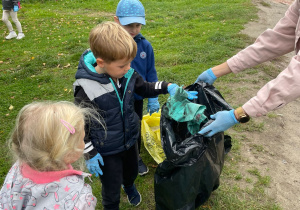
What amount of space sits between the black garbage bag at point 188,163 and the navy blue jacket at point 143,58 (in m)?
0.54

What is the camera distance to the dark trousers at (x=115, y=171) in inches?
72.4

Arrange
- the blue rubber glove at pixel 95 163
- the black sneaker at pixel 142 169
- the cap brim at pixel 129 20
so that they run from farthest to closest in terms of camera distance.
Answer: the black sneaker at pixel 142 169, the cap brim at pixel 129 20, the blue rubber glove at pixel 95 163

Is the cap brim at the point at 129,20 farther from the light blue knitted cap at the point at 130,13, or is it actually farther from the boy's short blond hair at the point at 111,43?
the boy's short blond hair at the point at 111,43

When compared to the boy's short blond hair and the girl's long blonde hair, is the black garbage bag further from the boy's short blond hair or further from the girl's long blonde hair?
the girl's long blonde hair

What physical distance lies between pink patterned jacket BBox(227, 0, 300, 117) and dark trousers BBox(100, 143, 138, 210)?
0.91 m

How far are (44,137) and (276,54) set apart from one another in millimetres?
1964

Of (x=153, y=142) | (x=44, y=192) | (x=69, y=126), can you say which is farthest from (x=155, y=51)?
(x=44, y=192)

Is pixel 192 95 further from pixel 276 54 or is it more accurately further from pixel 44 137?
pixel 44 137

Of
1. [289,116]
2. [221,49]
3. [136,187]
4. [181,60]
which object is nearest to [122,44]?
[136,187]

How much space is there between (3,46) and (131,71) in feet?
17.9

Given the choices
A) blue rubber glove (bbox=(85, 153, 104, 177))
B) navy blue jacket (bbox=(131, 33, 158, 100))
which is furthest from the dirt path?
blue rubber glove (bbox=(85, 153, 104, 177))

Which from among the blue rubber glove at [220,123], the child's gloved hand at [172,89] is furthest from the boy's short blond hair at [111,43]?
the blue rubber glove at [220,123]

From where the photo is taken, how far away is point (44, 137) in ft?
3.51

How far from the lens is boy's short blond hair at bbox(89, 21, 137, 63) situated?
60.7 inches
